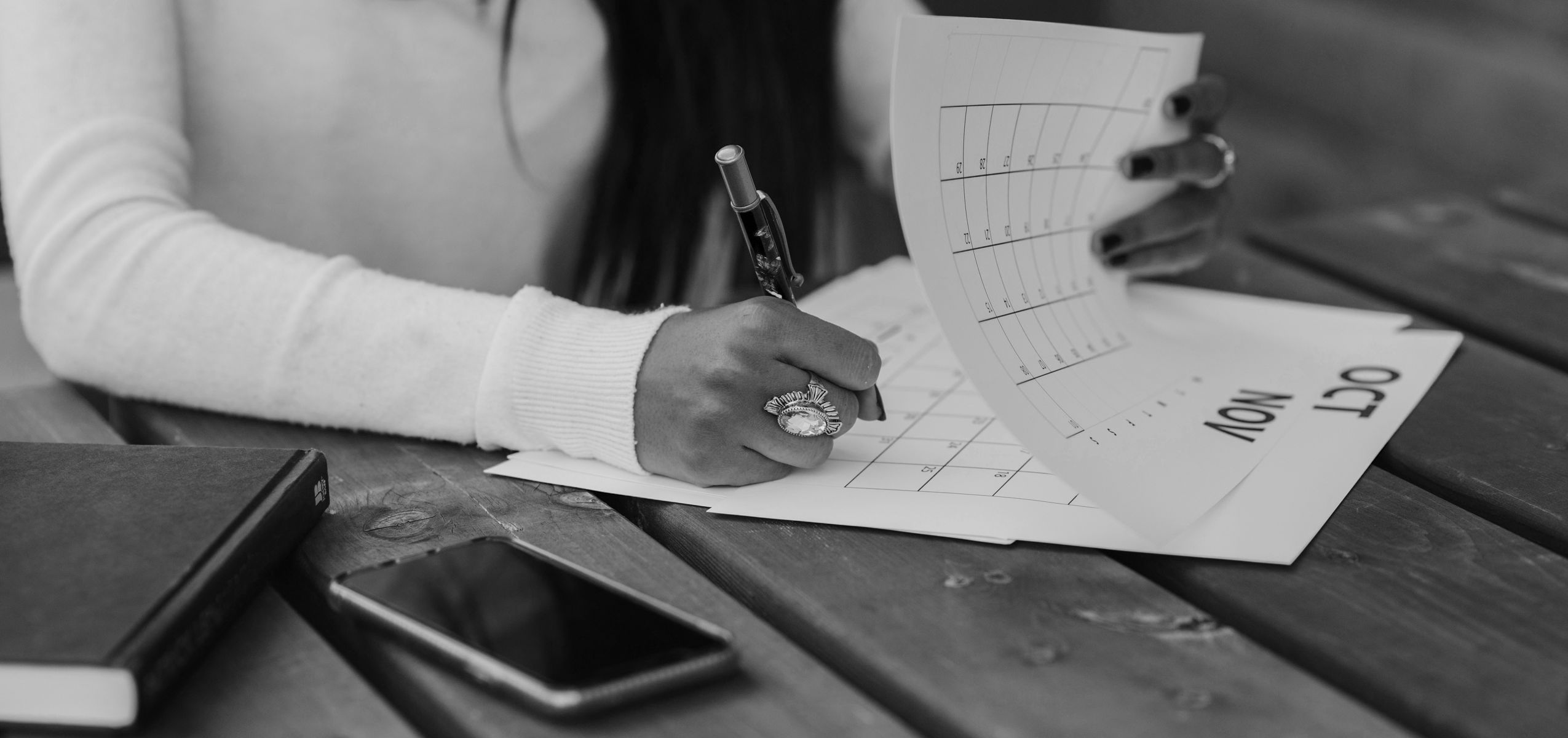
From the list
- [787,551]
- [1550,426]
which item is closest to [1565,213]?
[1550,426]

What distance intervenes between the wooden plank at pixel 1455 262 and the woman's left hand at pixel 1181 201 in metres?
0.16

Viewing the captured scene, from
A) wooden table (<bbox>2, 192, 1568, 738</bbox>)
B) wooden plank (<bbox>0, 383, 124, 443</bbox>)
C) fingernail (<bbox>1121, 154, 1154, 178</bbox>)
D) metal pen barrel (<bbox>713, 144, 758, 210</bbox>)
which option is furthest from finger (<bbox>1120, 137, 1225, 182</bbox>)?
wooden plank (<bbox>0, 383, 124, 443</bbox>)

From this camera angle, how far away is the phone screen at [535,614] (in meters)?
0.52

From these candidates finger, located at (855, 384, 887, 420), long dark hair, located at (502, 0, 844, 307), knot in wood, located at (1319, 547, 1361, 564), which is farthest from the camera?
long dark hair, located at (502, 0, 844, 307)

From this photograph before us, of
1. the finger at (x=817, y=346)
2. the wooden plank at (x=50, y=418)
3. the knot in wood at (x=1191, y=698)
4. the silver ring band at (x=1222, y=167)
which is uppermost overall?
the silver ring band at (x=1222, y=167)

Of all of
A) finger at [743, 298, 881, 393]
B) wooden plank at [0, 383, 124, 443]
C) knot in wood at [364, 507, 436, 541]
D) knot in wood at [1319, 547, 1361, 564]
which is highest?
finger at [743, 298, 881, 393]

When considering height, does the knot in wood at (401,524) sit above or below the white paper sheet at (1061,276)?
below

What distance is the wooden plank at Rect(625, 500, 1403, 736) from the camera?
52 cm

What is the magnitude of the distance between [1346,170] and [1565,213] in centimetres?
115

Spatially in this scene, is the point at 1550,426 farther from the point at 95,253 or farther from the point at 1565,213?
the point at 95,253

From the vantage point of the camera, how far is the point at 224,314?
0.79 metres

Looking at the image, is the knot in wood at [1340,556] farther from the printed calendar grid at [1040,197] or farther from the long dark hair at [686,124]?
the long dark hair at [686,124]

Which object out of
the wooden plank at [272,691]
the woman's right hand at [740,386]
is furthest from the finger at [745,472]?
the wooden plank at [272,691]

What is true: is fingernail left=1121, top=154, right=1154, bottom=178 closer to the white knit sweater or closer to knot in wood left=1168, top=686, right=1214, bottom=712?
the white knit sweater
